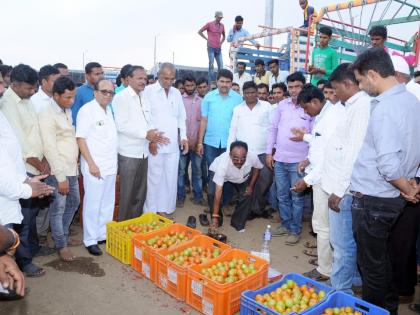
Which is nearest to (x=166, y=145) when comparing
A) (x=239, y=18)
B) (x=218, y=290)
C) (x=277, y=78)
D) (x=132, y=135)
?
(x=132, y=135)

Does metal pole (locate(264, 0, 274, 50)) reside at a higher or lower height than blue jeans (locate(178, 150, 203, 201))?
higher

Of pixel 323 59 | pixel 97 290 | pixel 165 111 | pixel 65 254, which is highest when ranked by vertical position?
pixel 323 59

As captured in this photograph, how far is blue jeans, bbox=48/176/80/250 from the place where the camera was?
14.1 ft

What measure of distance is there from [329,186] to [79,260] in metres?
3.02

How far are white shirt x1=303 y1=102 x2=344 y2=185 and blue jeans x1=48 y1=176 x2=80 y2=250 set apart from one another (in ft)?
8.95

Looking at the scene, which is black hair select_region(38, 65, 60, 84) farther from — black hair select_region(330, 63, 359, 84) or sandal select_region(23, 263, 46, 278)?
black hair select_region(330, 63, 359, 84)

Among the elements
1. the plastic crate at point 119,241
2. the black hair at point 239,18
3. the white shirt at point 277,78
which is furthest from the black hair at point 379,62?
the black hair at point 239,18

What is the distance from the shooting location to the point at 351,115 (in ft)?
10.5

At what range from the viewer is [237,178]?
18.8 ft

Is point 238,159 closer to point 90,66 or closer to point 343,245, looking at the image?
point 343,245

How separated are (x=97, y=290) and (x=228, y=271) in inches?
54.4

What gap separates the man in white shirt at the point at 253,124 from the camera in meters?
5.86

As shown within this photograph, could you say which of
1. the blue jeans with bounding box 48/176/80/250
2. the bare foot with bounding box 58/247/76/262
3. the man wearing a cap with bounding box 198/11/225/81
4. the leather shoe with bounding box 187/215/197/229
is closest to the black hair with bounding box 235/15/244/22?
the man wearing a cap with bounding box 198/11/225/81

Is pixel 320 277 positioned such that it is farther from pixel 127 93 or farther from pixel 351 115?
pixel 127 93
